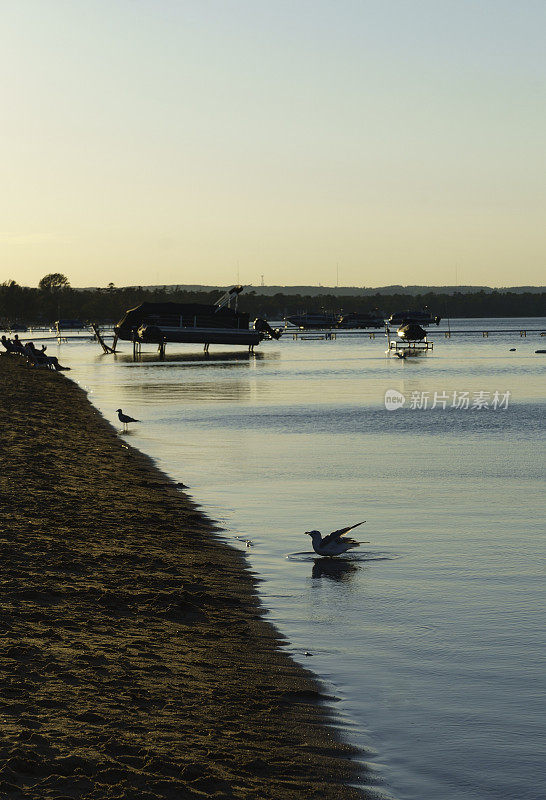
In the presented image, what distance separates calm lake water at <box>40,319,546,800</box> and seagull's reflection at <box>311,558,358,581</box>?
41 mm

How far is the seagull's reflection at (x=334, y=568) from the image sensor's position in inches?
532

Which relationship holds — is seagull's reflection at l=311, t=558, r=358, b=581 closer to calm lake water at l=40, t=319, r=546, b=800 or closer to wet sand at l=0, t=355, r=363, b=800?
calm lake water at l=40, t=319, r=546, b=800

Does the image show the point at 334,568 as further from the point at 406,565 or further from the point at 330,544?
the point at 406,565

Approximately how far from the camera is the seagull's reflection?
1352cm

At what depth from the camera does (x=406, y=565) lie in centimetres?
1390

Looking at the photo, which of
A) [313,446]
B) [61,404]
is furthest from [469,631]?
[61,404]

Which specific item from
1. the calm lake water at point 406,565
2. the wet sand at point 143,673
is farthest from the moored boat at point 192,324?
the wet sand at point 143,673

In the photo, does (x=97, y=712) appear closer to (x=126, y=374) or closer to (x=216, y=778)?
(x=216, y=778)

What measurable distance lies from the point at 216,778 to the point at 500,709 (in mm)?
2829

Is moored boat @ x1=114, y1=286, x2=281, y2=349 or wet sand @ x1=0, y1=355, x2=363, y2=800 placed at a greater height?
moored boat @ x1=114, y1=286, x2=281, y2=349

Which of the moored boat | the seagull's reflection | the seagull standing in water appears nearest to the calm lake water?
the seagull's reflection

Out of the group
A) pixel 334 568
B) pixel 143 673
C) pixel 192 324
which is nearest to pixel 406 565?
pixel 334 568

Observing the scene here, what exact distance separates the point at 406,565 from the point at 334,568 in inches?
38.2

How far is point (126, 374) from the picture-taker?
2950 inches
